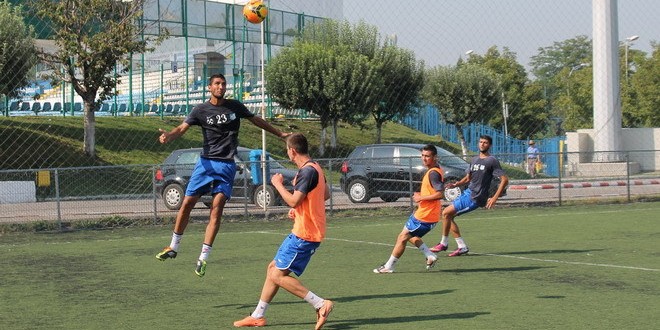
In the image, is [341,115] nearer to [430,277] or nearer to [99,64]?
[99,64]

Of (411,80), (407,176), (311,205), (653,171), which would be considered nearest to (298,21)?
(411,80)

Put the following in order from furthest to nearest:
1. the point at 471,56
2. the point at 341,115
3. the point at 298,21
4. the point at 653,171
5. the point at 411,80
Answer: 1. the point at 471,56
2. the point at 298,21
3. the point at 411,80
4. the point at 341,115
5. the point at 653,171

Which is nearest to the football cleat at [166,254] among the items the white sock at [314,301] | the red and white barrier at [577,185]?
the white sock at [314,301]

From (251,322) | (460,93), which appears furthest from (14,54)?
(251,322)

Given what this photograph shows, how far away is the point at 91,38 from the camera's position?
3288cm

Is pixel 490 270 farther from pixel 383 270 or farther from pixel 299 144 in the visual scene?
pixel 299 144

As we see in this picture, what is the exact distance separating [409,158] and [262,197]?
351cm

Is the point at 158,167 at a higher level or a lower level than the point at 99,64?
lower

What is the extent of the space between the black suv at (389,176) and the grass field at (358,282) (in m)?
5.48

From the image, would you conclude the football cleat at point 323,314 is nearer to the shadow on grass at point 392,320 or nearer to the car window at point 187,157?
the shadow on grass at point 392,320

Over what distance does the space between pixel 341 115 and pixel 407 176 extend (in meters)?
17.6

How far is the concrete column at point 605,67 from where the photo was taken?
128 feet

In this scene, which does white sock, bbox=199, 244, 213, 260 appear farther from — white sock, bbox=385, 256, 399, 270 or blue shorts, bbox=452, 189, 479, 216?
blue shorts, bbox=452, 189, 479, 216

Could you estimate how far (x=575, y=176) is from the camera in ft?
88.8
